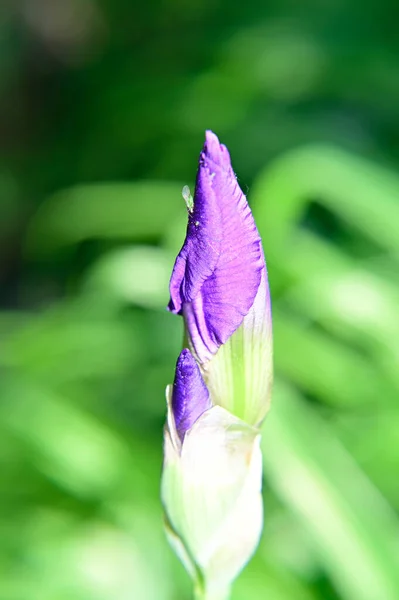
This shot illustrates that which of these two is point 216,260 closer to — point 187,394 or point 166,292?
point 187,394

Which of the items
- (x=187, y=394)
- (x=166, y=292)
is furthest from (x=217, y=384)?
(x=166, y=292)

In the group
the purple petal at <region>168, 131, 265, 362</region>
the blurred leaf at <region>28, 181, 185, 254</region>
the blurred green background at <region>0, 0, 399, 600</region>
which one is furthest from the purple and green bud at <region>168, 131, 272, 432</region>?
the blurred leaf at <region>28, 181, 185, 254</region>

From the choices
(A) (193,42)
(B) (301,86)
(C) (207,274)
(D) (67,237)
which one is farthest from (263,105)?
(C) (207,274)

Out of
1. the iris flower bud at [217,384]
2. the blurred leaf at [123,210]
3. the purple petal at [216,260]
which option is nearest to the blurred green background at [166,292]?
the blurred leaf at [123,210]

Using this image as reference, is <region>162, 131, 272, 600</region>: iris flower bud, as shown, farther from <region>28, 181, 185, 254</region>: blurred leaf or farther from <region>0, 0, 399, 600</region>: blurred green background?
<region>28, 181, 185, 254</region>: blurred leaf

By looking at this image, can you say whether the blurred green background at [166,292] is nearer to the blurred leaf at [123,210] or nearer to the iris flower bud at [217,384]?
the blurred leaf at [123,210]
